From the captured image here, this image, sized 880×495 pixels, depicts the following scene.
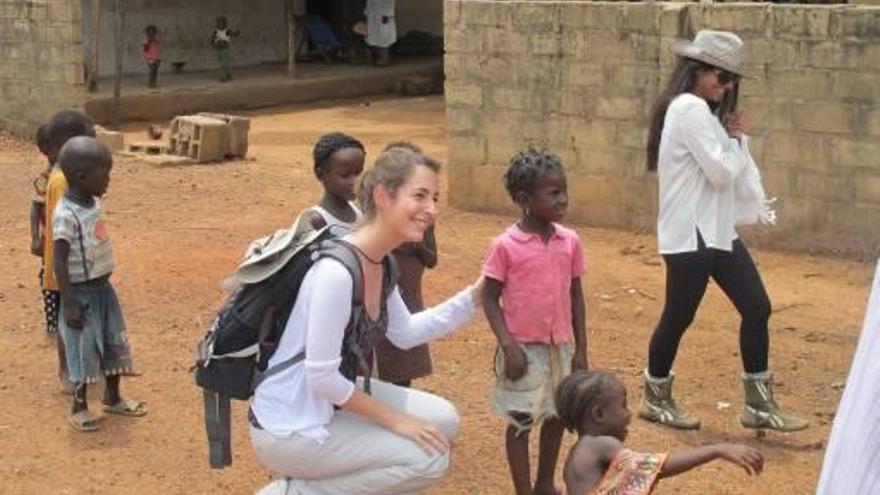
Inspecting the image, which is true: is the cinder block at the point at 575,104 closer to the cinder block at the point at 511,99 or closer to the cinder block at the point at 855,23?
the cinder block at the point at 511,99

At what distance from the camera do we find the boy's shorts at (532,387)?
4676mm

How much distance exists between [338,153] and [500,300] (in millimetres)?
749

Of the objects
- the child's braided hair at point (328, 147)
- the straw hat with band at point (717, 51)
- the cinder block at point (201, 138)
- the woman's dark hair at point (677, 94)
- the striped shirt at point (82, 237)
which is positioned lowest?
the cinder block at point (201, 138)

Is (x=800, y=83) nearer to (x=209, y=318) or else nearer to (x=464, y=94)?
(x=464, y=94)

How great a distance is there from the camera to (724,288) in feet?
18.4

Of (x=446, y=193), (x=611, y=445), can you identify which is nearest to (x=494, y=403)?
(x=611, y=445)

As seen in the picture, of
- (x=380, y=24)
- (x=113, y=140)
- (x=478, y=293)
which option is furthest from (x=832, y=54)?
(x=380, y=24)

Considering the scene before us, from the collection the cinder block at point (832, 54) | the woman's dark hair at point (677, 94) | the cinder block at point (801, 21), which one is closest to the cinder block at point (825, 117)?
the cinder block at point (832, 54)

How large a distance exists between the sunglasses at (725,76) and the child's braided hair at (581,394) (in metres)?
1.87

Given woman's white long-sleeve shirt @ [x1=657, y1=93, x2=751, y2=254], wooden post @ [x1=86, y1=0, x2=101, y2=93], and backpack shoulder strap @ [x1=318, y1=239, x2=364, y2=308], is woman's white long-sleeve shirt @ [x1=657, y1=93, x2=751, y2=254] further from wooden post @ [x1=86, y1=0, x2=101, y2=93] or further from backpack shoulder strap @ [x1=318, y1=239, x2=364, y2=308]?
wooden post @ [x1=86, y1=0, x2=101, y2=93]

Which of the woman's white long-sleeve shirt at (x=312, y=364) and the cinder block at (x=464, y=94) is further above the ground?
the cinder block at (x=464, y=94)

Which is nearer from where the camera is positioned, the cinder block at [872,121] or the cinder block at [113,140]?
the cinder block at [872,121]

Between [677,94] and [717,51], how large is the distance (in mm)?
253

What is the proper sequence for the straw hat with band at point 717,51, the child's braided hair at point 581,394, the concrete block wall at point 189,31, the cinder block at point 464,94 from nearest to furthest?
the child's braided hair at point 581,394 < the straw hat with band at point 717,51 < the cinder block at point 464,94 < the concrete block wall at point 189,31
